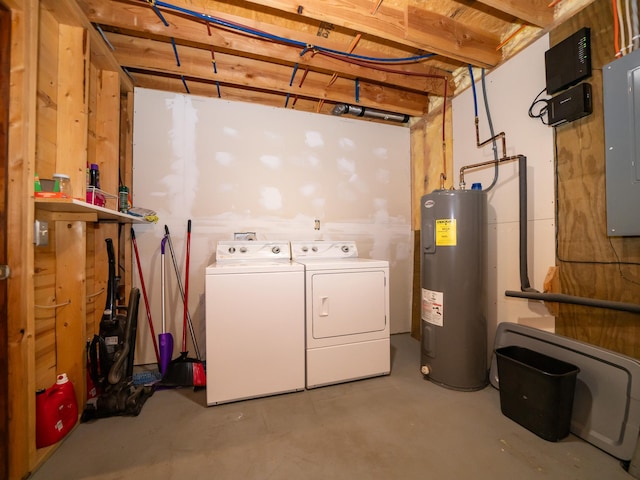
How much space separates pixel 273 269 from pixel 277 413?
0.89 meters

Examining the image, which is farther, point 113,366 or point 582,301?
point 113,366

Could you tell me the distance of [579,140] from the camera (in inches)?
59.2

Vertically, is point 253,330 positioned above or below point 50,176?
below

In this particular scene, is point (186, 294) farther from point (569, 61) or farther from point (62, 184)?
point (569, 61)

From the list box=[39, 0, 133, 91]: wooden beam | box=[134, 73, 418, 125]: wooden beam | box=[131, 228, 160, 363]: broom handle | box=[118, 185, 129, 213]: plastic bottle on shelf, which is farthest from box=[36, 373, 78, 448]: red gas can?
box=[134, 73, 418, 125]: wooden beam

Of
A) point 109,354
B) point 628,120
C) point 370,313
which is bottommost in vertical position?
point 109,354

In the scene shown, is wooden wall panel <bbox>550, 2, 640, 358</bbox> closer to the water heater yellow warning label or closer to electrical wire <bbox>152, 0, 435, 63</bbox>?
the water heater yellow warning label

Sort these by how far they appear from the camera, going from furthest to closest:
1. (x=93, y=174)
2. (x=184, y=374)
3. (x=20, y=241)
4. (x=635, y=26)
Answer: (x=184, y=374)
(x=93, y=174)
(x=635, y=26)
(x=20, y=241)

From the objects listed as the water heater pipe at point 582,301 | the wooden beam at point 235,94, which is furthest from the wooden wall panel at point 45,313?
the water heater pipe at point 582,301

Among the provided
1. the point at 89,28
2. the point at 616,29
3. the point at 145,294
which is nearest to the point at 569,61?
the point at 616,29

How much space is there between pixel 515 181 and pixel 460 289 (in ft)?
3.04

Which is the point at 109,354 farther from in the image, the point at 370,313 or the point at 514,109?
the point at 514,109

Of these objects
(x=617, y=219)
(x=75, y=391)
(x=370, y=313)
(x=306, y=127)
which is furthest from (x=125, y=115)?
(x=617, y=219)

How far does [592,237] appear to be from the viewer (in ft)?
4.77
